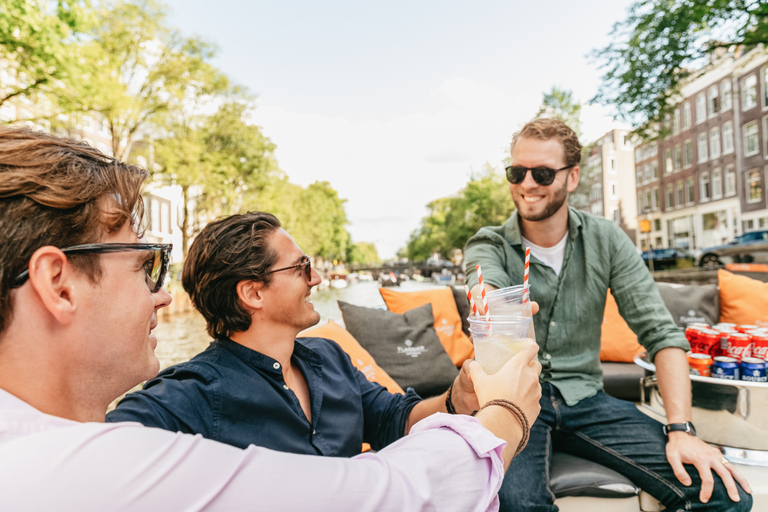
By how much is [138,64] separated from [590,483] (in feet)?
62.4

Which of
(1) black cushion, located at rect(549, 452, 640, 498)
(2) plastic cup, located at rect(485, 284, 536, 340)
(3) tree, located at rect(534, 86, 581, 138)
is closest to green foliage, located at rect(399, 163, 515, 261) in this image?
(3) tree, located at rect(534, 86, 581, 138)

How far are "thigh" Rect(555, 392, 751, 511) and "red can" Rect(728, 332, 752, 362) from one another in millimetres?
538

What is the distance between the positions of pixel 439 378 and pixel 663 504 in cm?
188

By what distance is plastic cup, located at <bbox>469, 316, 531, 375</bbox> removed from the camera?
4.43ft

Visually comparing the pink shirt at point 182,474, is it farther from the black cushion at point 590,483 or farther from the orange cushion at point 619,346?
the orange cushion at point 619,346

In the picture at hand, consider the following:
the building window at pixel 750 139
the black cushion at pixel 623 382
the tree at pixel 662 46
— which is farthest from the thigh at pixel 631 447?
the building window at pixel 750 139

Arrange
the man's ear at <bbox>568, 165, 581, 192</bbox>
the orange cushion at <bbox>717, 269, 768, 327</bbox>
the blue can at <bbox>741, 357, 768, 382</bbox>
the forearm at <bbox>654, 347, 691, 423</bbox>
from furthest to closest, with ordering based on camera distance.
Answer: the orange cushion at <bbox>717, 269, 768, 327</bbox> → the man's ear at <bbox>568, 165, 581, 192</bbox> → the blue can at <bbox>741, 357, 768, 382</bbox> → the forearm at <bbox>654, 347, 691, 423</bbox>

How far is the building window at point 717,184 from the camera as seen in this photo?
90.9 ft

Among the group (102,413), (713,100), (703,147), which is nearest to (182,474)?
(102,413)

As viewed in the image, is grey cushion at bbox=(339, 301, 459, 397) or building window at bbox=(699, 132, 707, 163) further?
building window at bbox=(699, 132, 707, 163)

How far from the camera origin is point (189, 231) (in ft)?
73.8

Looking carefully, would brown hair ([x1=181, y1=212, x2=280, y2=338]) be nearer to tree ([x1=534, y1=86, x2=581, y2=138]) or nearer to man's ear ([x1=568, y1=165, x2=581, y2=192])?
man's ear ([x1=568, y1=165, x2=581, y2=192])

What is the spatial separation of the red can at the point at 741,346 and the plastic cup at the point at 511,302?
51.3 inches

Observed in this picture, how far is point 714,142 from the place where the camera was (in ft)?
91.1
